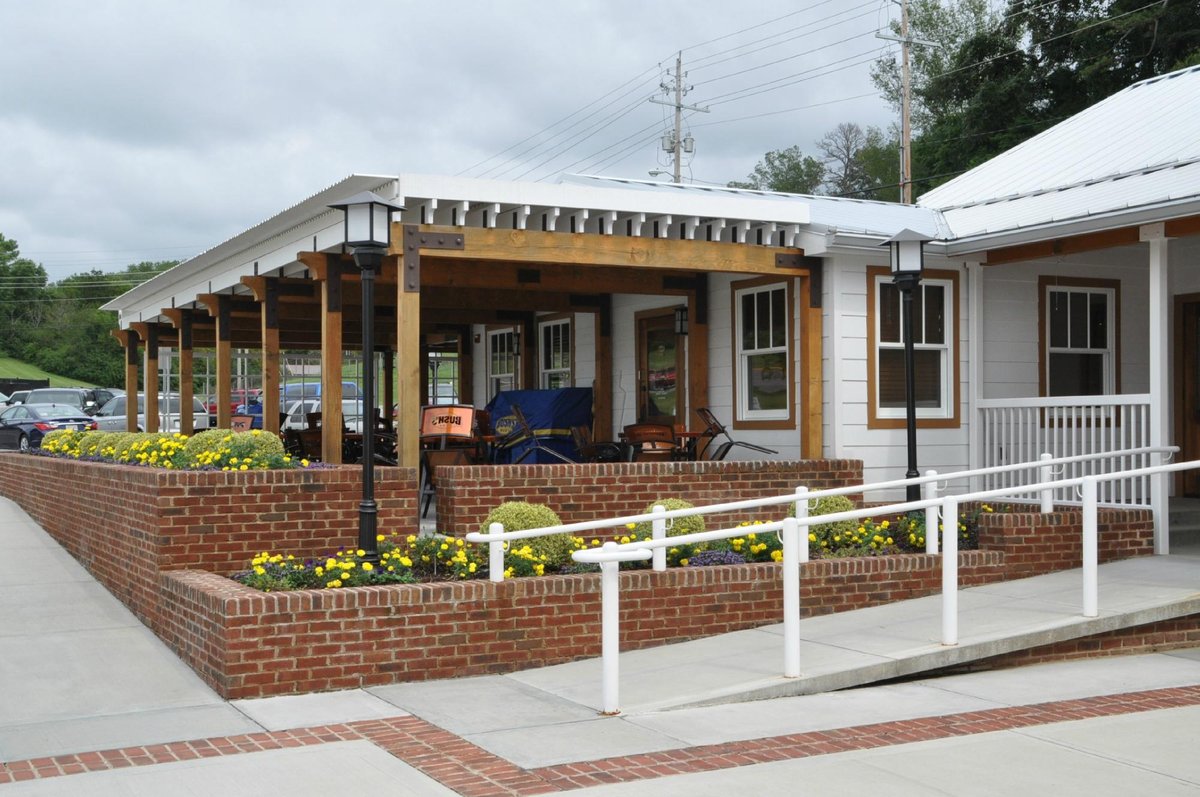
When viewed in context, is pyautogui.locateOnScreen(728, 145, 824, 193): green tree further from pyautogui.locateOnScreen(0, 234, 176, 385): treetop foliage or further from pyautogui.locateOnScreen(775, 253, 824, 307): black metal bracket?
pyautogui.locateOnScreen(775, 253, 824, 307): black metal bracket

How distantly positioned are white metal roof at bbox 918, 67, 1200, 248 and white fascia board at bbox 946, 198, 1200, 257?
2 centimetres

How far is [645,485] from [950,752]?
5427 mm

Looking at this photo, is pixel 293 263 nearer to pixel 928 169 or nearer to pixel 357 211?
pixel 357 211

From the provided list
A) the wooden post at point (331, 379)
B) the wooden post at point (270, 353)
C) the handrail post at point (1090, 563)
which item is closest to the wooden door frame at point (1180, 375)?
the handrail post at point (1090, 563)

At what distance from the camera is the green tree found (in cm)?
6731

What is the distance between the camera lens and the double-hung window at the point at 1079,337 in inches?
562

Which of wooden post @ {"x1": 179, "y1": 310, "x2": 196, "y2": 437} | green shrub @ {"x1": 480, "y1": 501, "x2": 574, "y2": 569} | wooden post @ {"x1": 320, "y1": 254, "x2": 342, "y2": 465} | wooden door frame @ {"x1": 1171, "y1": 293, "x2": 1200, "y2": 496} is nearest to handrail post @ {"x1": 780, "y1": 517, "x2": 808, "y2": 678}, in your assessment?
green shrub @ {"x1": 480, "y1": 501, "x2": 574, "y2": 569}

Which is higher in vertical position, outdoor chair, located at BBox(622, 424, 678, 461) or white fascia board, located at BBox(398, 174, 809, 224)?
white fascia board, located at BBox(398, 174, 809, 224)

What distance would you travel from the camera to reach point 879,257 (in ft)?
43.3

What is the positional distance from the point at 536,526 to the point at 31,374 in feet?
212

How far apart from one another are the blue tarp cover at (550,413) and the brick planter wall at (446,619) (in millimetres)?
5281

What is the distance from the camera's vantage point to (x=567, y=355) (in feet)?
59.1

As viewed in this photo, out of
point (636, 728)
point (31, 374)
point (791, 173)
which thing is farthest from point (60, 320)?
point (636, 728)

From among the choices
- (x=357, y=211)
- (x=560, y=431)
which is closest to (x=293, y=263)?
(x=560, y=431)
